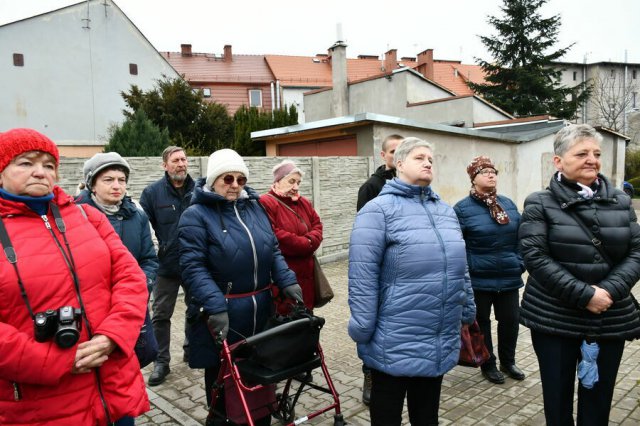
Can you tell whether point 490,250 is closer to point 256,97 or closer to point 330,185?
point 330,185

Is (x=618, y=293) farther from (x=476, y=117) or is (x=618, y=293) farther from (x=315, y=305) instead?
(x=476, y=117)

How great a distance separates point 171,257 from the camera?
4.88 m

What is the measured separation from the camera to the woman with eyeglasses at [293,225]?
4504 mm

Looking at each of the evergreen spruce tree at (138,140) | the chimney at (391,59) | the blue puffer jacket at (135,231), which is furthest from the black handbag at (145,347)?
the chimney at (391,59)

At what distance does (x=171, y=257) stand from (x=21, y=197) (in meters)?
2.68

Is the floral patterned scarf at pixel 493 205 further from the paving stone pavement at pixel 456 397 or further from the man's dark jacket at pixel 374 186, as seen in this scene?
the paving stone pavement at pixel 456 397

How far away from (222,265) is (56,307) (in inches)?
48.4

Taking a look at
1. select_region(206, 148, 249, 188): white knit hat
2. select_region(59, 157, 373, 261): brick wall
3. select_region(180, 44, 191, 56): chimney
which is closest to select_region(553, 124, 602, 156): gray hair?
select_region(206, 148, 249, 188): white knit hat

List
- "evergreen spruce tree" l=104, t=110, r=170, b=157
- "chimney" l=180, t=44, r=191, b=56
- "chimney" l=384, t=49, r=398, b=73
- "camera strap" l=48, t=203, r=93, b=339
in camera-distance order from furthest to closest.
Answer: "chimney" l=180, t=44, r=191, b=56
"chimney" l=384, t=49, r=398, b=73
"evergreen spruce tree" l=104, t=110, r=170, b=157
"camera strap" l=48, t=203, r=93, b=339

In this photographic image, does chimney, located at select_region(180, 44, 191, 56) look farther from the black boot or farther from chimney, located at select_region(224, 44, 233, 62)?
the black boot

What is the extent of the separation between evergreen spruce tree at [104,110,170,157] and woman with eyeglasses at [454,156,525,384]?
31.7 ft

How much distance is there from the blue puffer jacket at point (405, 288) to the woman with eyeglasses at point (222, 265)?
797mm

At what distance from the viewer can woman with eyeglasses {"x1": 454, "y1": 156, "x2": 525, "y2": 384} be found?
178 inches

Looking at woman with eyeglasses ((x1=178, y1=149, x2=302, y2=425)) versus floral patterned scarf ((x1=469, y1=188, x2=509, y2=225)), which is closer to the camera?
woman with eyeglasses ((x1=178, y1=149, x2=302, y2=425))
